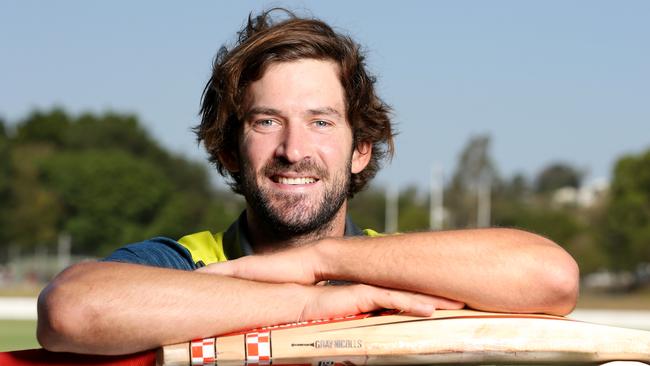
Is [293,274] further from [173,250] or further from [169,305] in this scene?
[173,250]

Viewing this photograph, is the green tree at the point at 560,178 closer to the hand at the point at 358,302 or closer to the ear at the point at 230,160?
the ear at the point at 230,160

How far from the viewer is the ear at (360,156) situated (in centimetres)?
495

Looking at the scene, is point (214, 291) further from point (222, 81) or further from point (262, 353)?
point (222, 81)

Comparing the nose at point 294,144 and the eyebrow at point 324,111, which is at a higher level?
the eyebrow at point 324,111

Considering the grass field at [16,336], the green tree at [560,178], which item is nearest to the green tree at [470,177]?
the green tree at [560,178]

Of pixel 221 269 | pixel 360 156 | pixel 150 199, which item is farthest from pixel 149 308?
pixel 150 199

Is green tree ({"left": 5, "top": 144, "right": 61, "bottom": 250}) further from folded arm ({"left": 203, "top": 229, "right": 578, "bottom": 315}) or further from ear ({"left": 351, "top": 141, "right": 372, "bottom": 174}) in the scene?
folded arm ({"left": 203, "top": 229, "right": 578, "bottom": 315})

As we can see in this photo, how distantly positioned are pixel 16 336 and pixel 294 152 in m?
9.13

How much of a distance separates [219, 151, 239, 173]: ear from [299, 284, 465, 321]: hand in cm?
169

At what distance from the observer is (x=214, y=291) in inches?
128

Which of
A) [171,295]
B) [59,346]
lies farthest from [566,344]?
[59,346]

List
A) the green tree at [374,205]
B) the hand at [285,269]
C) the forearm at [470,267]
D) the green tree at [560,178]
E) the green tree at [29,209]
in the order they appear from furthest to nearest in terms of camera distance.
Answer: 1. the green tree at [560,178]
2. the green tree at [374,205]
3. the green tree at [29,209]
4. the hand at [285,269]
5. the forearm at [470,267]

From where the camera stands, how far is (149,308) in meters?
3.19

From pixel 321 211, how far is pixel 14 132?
120 m
